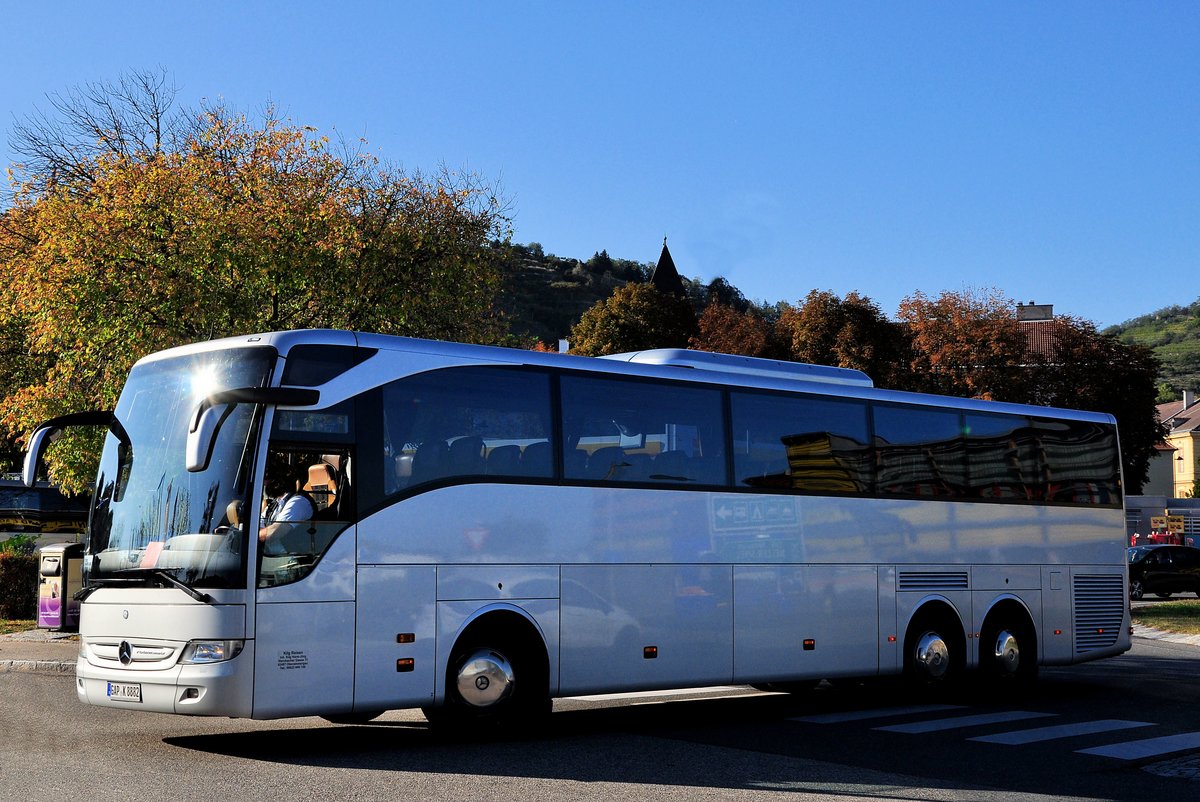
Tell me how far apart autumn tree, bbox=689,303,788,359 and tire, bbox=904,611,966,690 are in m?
52.9

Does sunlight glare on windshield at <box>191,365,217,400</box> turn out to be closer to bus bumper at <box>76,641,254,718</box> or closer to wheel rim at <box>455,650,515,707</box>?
bus bumper at <box>76,641,254,718</box>

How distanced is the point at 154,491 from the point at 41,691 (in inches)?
248

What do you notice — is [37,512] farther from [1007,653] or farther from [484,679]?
[484,679]

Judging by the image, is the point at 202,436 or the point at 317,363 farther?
the point at 317,363

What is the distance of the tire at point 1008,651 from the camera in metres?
15.9

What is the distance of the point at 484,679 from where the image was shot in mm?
10930

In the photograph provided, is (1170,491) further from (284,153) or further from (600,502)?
(600,502)

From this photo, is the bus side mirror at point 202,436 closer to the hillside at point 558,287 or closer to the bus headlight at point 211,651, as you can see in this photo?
the bus headlight at point 211,651

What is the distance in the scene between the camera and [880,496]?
48.3ft

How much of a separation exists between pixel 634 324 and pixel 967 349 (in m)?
28.7

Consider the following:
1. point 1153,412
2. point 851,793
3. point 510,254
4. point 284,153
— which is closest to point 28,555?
point 284,153

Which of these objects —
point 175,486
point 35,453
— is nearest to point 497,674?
point 175,486

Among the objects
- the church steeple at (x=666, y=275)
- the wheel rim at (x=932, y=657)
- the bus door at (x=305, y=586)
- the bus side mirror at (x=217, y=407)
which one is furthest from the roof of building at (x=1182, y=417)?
the bus side mirror at (x=217, y=407)

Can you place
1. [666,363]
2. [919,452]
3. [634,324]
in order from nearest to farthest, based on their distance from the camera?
[666,363] < [919,452] < [634,324]
